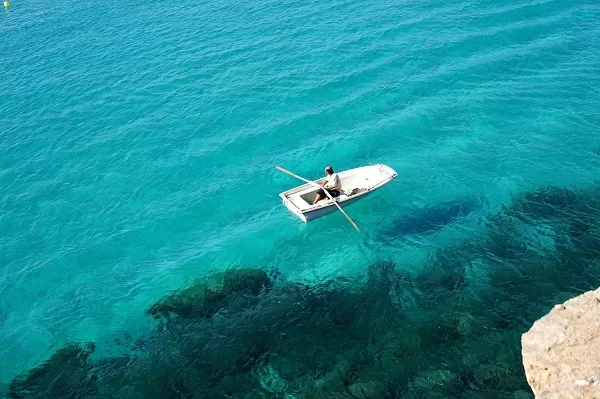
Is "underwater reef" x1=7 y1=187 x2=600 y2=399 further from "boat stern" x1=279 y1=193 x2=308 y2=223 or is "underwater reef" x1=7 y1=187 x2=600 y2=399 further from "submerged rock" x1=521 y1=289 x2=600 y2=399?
"submerged rock" x1=521 y1=289 x2=600 y2=399

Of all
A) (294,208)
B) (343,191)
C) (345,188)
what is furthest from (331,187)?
(294,208)

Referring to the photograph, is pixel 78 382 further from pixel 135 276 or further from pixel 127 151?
pixel 127 151

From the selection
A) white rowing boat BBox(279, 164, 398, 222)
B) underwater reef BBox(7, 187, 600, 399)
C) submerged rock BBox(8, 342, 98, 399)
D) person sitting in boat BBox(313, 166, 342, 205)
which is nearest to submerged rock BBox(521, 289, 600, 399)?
underwater reef BBox(7, 187, 600, 399)

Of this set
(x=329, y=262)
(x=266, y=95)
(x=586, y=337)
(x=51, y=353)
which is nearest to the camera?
(x=586, y=337)

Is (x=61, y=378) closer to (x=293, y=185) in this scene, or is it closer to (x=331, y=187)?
(x=331, y=187)

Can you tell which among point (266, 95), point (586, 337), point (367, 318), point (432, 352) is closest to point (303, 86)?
point (266, 95)

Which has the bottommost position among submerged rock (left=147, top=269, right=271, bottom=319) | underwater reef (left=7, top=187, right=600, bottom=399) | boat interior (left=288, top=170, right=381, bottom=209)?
underwater reef (left=7, top=187, right=600, bottom=399)

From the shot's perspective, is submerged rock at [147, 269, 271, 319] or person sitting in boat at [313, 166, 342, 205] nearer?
submerged rock at [147, 269, 271, 319]
